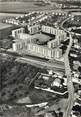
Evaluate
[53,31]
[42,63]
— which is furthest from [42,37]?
[42,63]

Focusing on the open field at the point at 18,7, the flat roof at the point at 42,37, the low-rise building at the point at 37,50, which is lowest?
the low-rise building at the point at 37,50

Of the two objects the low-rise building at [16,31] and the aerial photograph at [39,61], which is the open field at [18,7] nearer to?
the aerial photograph at [39,61]

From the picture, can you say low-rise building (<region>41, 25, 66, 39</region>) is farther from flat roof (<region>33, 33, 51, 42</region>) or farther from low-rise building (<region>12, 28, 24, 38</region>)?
low-rise building (<region>12, 28, 24, 38</region>)

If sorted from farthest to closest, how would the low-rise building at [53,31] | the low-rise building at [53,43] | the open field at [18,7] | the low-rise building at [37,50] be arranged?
the open field at [18,7], the low-rise building at [53,31], the low-rise building at [53,43], the low-rise building at [37,50]

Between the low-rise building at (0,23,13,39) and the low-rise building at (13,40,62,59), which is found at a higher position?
the low-rise building at (0,23,13,39)

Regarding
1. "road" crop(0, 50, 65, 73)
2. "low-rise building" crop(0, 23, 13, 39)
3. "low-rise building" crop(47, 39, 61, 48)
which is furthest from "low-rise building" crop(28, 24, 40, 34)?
"road" crop(0, 50, 65, 73)

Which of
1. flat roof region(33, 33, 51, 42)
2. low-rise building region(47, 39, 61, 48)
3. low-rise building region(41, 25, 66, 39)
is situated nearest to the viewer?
low-rise building region(47, 39, 61, 48)

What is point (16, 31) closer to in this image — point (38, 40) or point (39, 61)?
point (38, 40)

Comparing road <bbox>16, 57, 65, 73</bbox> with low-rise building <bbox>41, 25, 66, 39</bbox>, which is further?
low-rise building <bbox>41, 25, 66, 39</bbox>

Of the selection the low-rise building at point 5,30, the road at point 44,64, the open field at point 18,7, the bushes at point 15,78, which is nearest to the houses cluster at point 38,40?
the low-rise building at point 5,30
